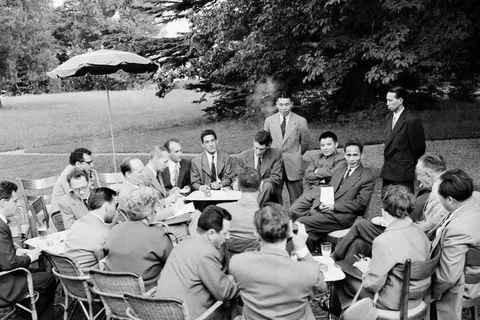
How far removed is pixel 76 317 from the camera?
205 inches

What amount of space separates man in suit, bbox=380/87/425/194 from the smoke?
35.0 feet

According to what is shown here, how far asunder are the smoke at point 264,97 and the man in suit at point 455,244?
1360 cm

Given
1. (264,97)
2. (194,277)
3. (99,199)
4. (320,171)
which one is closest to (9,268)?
(99,199)

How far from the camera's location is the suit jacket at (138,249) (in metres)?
4.00

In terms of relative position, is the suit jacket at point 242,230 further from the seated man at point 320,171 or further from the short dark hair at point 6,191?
the short dark hair at point 6,191

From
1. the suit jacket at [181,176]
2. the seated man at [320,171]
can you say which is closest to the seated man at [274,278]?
the seated man at [320,171]

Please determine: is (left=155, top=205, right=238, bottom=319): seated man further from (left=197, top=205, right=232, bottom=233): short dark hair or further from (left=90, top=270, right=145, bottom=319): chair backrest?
(left=90, top=270, right=145, bottom=319): chair backrest

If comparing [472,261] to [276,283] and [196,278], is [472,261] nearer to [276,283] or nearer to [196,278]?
[276,283]

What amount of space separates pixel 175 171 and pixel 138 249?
11.2ft

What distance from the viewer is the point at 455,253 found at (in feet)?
12.4

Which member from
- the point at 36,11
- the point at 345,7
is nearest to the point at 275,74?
the point at 345,7

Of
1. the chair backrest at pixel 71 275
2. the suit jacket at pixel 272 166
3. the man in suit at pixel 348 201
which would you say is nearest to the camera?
the chair backrest at pixel 71 275

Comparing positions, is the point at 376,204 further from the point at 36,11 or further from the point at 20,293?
the point at 36,11

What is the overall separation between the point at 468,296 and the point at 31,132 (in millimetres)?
22723
